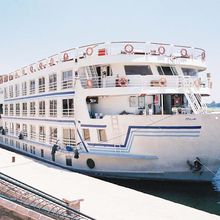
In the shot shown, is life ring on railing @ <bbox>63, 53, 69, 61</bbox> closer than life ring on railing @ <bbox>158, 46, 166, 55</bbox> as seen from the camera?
No

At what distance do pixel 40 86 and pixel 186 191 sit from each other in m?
13.1

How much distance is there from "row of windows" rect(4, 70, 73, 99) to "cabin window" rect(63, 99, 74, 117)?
0.91 meters

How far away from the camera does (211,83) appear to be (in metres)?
19.0

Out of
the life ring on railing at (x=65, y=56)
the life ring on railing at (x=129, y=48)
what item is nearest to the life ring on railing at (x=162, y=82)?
the life ring on railing at (x=129, y=48)

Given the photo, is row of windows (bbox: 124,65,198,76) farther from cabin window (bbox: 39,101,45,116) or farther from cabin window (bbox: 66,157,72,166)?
cabin window (bbox: 39,101,45,116)

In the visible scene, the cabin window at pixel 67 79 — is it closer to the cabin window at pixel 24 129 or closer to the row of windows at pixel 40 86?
the row of windows at pixel 40 86

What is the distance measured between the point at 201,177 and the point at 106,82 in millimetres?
7054

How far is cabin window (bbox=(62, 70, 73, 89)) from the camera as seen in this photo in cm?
1833

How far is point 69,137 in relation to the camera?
734 inches

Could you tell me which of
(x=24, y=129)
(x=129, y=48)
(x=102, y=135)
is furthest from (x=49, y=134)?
(x=129, y=48)

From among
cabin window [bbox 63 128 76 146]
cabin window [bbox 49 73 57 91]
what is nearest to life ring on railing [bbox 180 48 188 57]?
cabin window [bbox 63 128 76 146]

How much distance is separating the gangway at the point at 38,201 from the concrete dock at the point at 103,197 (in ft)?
4.11

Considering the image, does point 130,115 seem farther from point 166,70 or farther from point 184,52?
point 184,52

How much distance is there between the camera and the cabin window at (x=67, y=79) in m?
18.3
